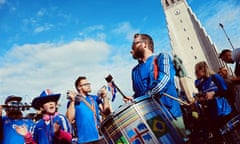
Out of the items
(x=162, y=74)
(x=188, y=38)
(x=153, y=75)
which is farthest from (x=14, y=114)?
(x=188, y=38)

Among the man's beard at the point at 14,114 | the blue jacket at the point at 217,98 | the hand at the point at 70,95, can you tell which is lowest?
the blue jacket at the point at 217,98

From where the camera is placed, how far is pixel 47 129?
11.4 ft

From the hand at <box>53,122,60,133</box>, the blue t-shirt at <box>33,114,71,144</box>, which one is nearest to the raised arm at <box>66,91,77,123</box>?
the blue t-shirt at <box>33,114,71,144</box>

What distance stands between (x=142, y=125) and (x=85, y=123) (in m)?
2.17

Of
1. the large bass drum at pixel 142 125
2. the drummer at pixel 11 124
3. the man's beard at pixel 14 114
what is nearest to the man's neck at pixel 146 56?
the large bass drum at pixel 142 125

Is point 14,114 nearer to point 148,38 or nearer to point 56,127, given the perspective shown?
point 56,127

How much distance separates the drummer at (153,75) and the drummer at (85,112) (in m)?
1.28

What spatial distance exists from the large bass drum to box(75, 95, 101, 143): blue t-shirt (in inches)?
72.3

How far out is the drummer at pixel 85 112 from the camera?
414 centimetres

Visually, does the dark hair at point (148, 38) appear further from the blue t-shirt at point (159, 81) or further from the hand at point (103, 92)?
the hand at point (103, 92)

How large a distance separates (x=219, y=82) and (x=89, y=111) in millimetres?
2180

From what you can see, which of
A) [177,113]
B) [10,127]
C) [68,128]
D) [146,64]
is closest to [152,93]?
[177,113]

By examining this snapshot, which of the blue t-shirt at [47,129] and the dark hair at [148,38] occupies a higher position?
the dark hair at [148,38]

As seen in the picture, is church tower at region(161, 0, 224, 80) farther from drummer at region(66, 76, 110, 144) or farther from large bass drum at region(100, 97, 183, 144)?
large bass drum at region(100, 97, 183, 144)
